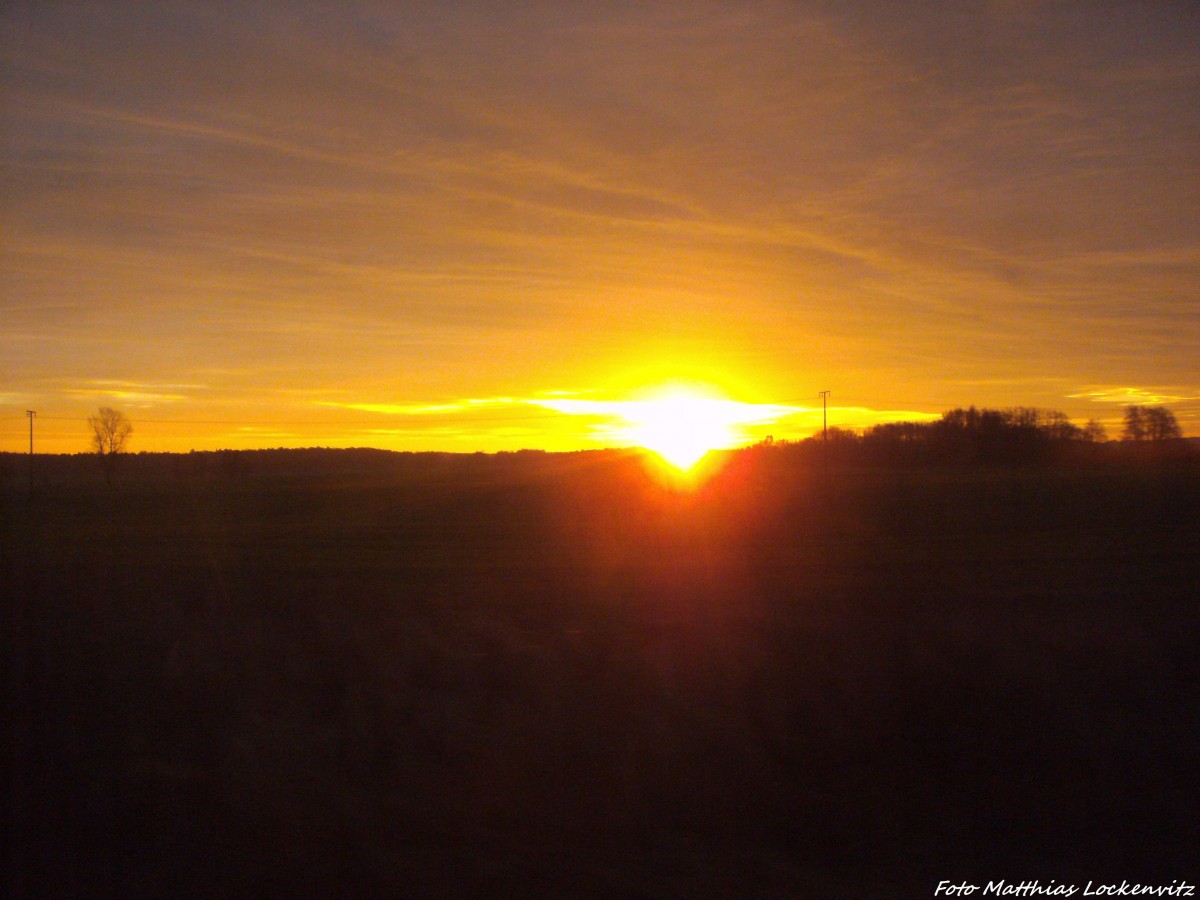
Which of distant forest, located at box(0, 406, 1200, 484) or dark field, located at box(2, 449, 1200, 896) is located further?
distant forest, located at box(0, 406, 1200, 484)

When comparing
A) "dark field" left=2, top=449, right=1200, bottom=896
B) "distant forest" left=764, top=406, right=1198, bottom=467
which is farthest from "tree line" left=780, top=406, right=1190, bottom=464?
"dark field" left=2, top=449, right=1200, bottom=896

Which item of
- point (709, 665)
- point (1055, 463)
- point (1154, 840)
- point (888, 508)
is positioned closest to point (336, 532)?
point (888, 508)

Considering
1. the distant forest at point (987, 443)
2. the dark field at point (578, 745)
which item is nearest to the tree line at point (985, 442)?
the distant forest at point (987, 443)

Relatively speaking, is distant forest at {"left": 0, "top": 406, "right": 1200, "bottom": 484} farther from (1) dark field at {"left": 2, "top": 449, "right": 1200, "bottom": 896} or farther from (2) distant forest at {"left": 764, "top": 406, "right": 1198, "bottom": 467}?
(1) dark field at {"left": 2, "top": 449, "right": 1200, "bottom": 896}

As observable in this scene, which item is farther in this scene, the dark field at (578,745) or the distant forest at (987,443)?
the distant forest at (987,443)

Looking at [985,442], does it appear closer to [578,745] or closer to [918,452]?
[918,452]

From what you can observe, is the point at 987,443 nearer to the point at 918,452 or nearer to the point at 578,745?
the point at 918,452

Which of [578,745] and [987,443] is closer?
[578,745]

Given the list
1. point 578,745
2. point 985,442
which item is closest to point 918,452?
point 985,442

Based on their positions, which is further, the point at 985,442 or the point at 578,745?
the point at 985,442

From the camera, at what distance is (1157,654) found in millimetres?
10562

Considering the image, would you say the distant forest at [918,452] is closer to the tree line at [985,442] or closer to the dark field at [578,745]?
the tree line at [985,442]

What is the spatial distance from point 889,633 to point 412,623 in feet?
17.2

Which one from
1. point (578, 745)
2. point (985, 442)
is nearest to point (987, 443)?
point (985, 442)
